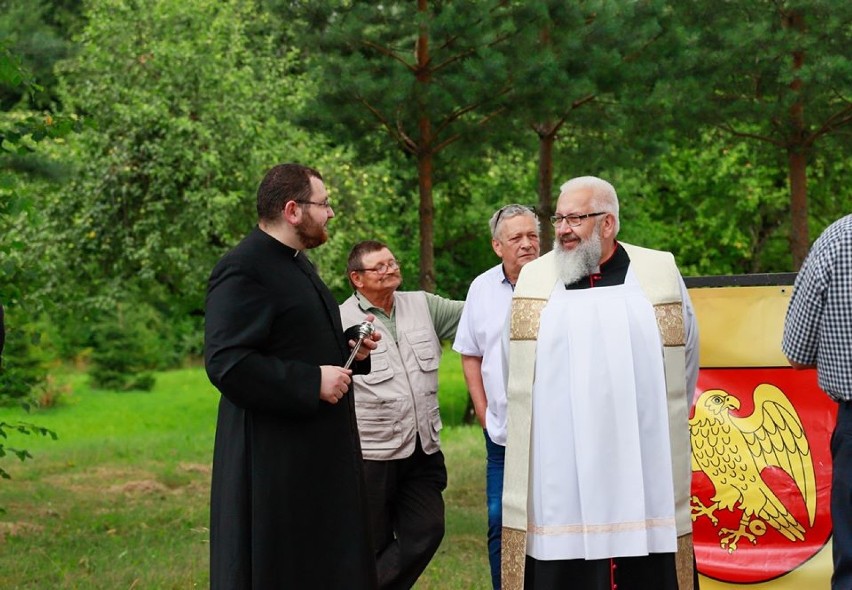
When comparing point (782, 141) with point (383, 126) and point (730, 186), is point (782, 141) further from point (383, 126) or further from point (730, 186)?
point (730, 186)

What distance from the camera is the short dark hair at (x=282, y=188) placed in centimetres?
501

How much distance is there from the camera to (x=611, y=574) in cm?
511

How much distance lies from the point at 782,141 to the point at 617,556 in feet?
29.1

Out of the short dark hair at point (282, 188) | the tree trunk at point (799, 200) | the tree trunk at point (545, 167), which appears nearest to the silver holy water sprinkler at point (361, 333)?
the short dark hair at point (282, 188)

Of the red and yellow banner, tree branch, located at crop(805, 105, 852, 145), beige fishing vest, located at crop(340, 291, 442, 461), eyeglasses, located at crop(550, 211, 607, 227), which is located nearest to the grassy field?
beige fishing vest, located at crop(340, 291, 442, 461)

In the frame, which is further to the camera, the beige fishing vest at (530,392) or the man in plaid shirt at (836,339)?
→ the beige fishing vest at (530,392)

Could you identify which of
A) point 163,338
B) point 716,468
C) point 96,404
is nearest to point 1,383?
point 716,468

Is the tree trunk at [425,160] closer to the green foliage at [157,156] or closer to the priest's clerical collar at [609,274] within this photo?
the priest's clerical collar at [609,274]

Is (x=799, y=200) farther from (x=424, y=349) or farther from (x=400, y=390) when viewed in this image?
(x=400, y=390)

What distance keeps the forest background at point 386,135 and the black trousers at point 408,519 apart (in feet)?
9.76

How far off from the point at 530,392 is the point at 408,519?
74.3 inches

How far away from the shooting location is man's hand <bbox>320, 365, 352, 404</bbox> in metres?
4.80

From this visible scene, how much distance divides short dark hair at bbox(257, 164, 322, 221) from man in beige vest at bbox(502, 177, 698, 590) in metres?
1.05

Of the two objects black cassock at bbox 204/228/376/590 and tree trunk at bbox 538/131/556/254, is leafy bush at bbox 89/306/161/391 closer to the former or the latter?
tree trunk at bbox 538/131/556/254
